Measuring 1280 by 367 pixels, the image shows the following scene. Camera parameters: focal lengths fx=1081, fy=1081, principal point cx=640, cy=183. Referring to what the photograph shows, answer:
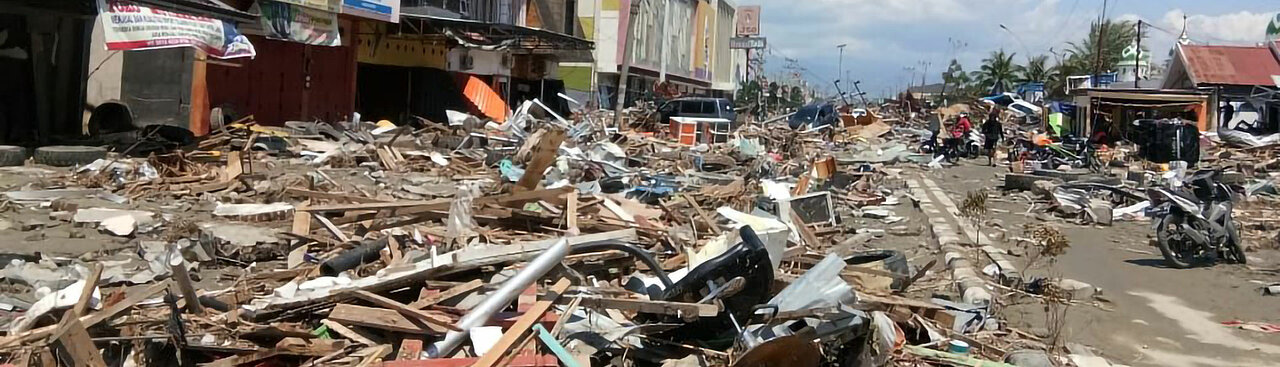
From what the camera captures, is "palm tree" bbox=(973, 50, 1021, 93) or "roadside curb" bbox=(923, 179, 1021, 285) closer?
"roadside curb" bbox=(923, 179, 1021, 285)

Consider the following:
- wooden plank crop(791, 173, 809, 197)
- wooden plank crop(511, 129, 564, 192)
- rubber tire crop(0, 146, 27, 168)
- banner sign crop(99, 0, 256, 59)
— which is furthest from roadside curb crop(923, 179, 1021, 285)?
rubber tire crop(0, 146, 27, 168)

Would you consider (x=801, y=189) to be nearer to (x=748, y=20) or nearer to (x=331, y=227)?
(x=331, y=227)

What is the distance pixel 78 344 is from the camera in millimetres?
4855

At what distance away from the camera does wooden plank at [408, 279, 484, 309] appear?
5.82 metres

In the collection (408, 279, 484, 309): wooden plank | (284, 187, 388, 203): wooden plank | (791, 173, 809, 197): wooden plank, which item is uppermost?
(791, 173, 809, 197): wooden plank

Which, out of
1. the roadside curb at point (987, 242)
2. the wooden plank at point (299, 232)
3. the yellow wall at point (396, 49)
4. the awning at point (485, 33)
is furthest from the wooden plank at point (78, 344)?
the yellow wall at point (396, 49)

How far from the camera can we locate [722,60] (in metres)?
84.0

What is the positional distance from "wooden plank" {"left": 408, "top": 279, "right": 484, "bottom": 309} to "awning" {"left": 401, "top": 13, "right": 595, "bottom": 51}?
20.8 m

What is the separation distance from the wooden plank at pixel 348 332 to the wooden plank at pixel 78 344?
1.04m

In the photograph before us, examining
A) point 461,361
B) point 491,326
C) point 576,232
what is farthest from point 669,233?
point 461,361

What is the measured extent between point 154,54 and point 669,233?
14.9m

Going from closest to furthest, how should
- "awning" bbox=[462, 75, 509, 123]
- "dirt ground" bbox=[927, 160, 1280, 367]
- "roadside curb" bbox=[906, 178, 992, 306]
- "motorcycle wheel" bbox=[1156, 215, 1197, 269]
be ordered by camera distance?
"dirt ground" bbox=[927, 160, 1280, 367] → "roadside curb" bbox=[906, 178, 992, 306] → "motorcycle wheel" bbox=[1156, 215, 1197, 269] → "awning" bbox=[462, 75, 509, 123]

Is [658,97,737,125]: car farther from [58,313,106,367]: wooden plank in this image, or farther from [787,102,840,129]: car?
[58,313,106,367]: wooden plank

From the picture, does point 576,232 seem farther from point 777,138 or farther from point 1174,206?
point 777,138
